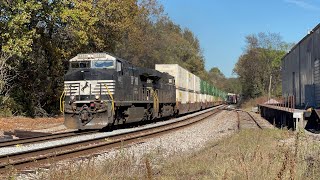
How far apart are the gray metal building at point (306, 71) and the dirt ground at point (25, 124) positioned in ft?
46.9

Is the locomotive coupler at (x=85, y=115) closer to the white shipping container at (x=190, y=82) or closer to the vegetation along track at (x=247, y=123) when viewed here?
the vegetation along track at (x=247, y=123)

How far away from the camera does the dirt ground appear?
19750 mm

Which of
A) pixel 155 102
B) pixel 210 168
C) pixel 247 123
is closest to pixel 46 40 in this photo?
pixel 155 102

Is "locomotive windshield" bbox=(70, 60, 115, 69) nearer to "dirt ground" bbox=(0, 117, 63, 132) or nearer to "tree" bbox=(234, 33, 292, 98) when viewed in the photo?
"dirt ground" bbox=(0, 117, 63, 132)

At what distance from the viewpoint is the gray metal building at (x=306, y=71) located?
21981mm

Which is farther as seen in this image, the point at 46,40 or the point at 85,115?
the point at 46,40

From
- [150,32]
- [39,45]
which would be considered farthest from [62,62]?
[150,32]

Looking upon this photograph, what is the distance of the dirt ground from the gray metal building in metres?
14.3

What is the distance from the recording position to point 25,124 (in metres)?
21.4

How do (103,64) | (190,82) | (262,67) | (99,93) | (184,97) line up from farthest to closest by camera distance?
(262,67), (190,82), (184,97), (103,64), (99,93)

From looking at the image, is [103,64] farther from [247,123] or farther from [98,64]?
[247,123]

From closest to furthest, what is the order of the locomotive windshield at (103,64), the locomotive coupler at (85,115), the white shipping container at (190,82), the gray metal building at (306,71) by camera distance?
1. the locomotive coupler at (85,115)
2. the locomotive windshield at (103,64)
3. the gray metal building at (306,71)
4. the white shipping container at (190,82)

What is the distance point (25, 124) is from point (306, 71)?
56.3 ft

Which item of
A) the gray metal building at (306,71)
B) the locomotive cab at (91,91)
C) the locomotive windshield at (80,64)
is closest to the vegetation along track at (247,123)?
the gray metal building at (306,71)
